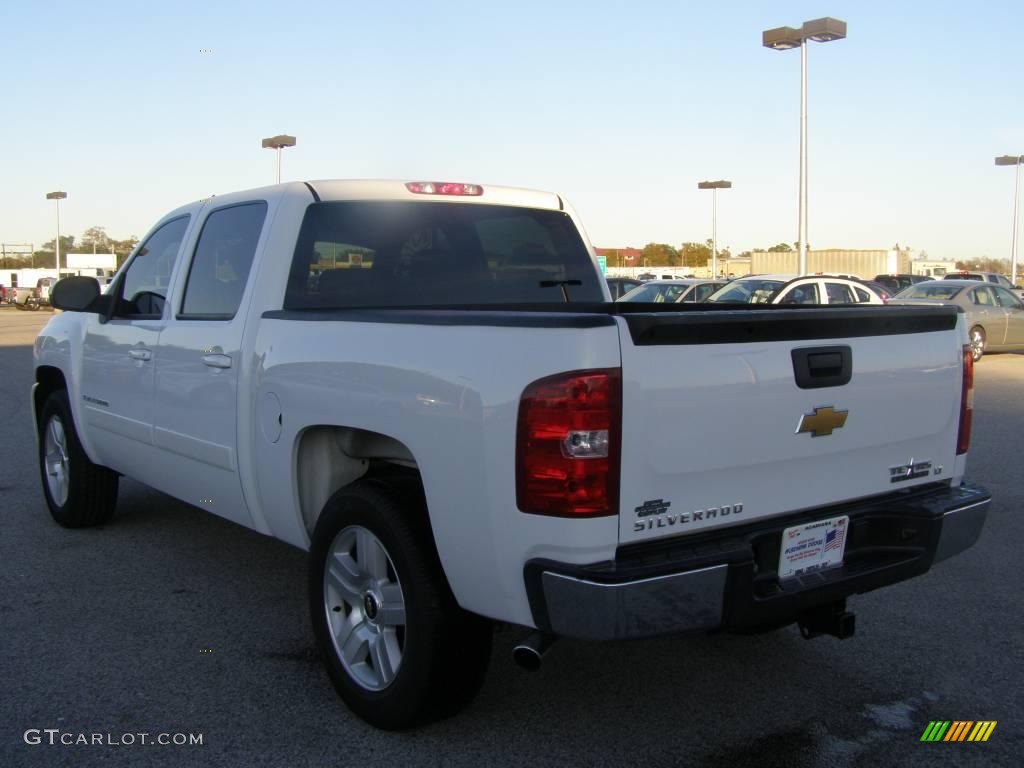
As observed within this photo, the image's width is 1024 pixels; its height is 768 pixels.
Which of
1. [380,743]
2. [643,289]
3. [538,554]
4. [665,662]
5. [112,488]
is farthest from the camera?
[643,289]

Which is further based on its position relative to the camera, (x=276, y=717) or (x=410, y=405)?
(x=276, y=717)

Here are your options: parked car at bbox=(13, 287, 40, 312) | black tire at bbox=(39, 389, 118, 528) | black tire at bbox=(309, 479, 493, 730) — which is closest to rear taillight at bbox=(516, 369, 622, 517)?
black tire at bbox=(309, 479, 493, 730)

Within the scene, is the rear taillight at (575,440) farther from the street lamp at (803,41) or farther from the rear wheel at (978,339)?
the street lamp at (803,41)

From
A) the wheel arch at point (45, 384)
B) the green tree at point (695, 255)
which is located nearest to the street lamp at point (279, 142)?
the wheel arch at point (45, 384)

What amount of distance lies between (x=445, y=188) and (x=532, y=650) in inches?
104

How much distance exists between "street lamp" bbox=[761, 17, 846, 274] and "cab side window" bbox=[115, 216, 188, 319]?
24767 millimetres

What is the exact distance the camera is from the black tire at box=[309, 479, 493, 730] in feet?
10.6

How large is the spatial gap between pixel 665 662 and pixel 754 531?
4.34ft

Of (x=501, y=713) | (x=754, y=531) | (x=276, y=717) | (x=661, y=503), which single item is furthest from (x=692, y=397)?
(x=276, y=717)

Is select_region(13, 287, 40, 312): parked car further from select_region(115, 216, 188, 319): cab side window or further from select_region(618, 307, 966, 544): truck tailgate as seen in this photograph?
select_region(618, 307, 966, 544): truck tailgate

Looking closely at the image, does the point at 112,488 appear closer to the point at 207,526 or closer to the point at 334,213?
the point at 207,526

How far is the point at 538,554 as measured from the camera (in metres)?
2.85

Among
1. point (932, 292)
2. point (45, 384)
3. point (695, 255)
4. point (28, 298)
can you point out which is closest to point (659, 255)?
point (695, 255)

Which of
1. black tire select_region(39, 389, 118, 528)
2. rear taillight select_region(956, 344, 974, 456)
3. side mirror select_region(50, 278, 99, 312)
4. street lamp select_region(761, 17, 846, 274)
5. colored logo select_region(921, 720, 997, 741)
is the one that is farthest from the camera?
street lamp select_region(761, 17, 846, 274)
